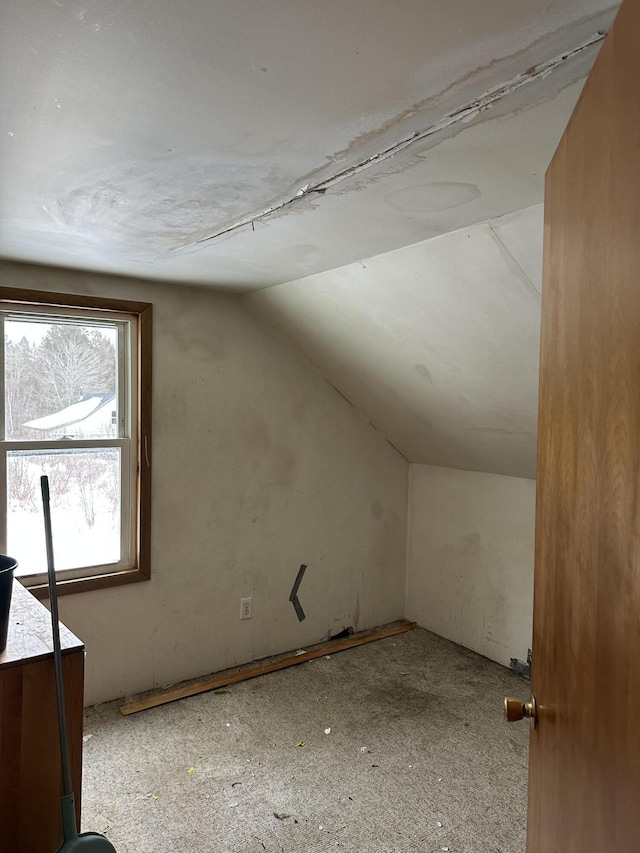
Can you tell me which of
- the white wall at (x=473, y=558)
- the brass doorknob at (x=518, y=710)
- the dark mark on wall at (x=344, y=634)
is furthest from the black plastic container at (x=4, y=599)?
the white wall at (x=473, y=558)

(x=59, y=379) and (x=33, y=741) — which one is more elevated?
(x=59, y=379)

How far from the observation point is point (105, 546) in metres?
3.02

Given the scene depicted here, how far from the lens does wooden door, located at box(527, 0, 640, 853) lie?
666 mm

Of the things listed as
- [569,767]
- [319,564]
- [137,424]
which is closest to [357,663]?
[319,564]

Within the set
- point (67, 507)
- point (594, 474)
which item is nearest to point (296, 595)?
point (67, 507)

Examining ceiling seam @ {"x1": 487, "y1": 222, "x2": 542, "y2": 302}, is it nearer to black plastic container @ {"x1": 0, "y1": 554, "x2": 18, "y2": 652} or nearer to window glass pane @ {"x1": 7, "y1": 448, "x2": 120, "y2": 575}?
black plastic container @ {"x1": 0, "y1": 554, "x2": 18, "y2": 652}

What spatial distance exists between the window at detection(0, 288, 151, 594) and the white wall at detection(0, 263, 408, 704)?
0.08m

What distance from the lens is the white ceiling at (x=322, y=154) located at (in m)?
1.00

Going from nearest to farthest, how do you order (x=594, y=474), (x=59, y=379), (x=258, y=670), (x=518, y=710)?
(x=594, y=474) → (x=518, y=710) → (x=59, y=379) → (x=258, y=670)

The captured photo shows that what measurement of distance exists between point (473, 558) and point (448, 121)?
2.84m

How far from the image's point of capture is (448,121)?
4.35ft

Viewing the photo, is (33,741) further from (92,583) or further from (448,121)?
(448,121)

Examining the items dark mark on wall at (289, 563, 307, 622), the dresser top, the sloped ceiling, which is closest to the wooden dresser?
the dresser top

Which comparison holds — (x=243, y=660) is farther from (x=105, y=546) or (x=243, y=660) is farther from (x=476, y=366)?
(x=476, y=366)
